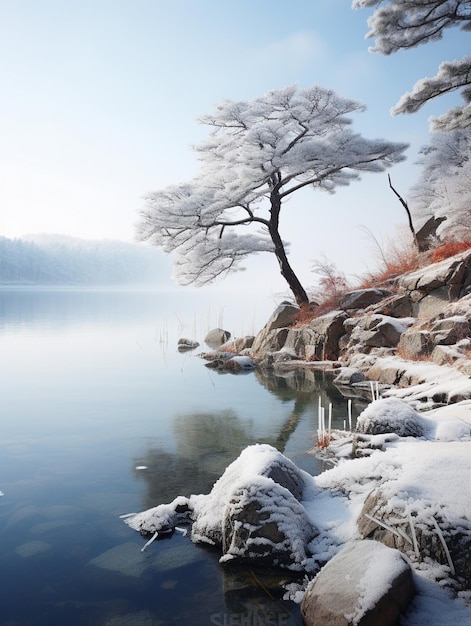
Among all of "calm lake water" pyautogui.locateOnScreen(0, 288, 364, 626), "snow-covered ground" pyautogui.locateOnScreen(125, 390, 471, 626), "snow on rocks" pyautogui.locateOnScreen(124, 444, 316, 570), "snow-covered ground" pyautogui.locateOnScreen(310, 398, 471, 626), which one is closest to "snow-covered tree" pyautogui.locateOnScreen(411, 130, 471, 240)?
"calm lake water" pyautogui.locateOnScreen(0, 288, 364, 626)

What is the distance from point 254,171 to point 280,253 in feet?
10.1

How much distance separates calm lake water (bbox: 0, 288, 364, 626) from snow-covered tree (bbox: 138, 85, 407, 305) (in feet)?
14.7

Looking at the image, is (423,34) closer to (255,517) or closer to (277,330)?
(277,330)

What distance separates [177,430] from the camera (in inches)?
285

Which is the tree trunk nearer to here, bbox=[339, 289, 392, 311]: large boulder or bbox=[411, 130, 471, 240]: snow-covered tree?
bbox=[339, 289, 392, 311]: large boulder

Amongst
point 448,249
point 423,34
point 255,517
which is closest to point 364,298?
point 448,249

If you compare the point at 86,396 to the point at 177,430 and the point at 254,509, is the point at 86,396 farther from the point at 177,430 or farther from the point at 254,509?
the point at 254,509

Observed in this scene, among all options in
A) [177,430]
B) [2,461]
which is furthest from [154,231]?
[2,461]

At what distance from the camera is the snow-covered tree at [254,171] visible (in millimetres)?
13906

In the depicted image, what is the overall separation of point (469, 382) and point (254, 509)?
179 inches

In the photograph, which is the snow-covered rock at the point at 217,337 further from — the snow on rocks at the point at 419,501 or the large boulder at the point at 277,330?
the snow on rocks at the point at 419,501

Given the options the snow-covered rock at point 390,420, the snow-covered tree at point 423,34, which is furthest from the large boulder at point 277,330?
the snow-covered rock at point 390,420

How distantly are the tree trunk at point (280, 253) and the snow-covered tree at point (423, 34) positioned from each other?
586 centimetres

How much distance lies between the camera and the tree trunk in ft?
52.1
